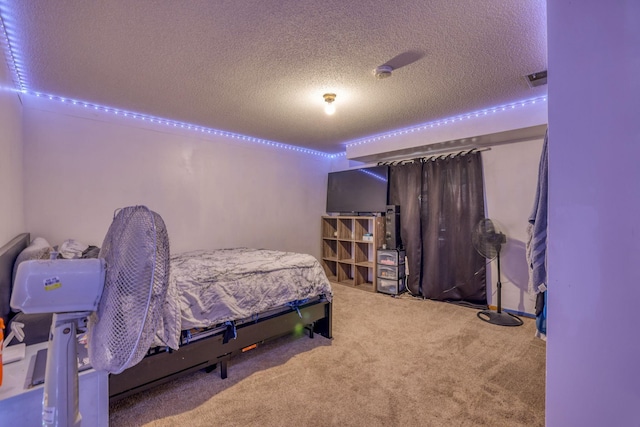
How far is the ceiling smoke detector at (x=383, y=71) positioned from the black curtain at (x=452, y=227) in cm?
210

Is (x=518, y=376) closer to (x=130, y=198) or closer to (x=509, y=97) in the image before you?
(x=509, y=97)

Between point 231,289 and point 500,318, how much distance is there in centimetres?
295

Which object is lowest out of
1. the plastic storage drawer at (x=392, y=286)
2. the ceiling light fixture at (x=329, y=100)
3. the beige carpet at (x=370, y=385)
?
the beige carpet at (x=370, y=385)

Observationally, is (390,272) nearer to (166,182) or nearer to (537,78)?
(537,78)

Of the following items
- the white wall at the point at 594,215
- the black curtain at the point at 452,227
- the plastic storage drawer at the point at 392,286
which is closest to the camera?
the white wall at the point at 594,215

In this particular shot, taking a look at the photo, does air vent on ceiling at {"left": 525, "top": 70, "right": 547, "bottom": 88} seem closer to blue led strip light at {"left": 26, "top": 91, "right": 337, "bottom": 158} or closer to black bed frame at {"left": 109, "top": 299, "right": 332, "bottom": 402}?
black bed frame at {"left": 109, "top": 299, "right": 332, "bottom": 402}

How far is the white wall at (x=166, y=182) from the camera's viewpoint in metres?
2.78

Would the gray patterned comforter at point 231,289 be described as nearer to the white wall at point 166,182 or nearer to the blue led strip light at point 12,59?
the white wall at point 166,182

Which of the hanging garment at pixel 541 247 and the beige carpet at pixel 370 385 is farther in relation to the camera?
the beige carpet at pixel 370 385

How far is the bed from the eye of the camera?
1729 millimetres

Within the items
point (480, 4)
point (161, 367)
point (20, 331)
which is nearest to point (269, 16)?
point (480, 4)

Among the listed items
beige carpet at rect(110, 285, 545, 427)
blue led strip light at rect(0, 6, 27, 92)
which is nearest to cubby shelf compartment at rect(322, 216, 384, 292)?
beige carpet at rect(110, 285, 545, 427)

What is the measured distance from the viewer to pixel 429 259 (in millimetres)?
4008

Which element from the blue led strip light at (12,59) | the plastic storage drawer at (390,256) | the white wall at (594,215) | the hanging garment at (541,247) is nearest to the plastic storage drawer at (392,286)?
the plastic storage drawer at (390,256)
